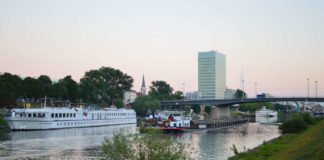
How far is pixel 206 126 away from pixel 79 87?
47939 mm

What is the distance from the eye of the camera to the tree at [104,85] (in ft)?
473

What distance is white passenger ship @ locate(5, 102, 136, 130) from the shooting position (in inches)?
3403

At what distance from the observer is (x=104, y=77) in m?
163

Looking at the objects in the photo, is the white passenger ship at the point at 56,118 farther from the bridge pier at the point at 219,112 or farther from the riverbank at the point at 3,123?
the bridge pier at the point at 219,112

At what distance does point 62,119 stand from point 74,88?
42.1 m

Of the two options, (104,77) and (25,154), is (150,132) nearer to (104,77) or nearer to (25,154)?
(25,154)

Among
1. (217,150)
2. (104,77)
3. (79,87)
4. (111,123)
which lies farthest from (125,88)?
(217,150)

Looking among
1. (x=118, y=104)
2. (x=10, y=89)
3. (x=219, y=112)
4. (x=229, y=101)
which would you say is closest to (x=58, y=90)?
(x=10, y=89)

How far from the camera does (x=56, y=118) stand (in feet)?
303

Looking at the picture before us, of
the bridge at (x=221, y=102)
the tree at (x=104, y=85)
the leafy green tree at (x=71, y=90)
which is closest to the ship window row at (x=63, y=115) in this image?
the leafy green tree at (x=71, y=90)

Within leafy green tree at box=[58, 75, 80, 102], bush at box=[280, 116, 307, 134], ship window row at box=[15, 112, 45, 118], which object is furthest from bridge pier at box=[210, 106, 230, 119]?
ship window row at box=[15, 112, 45, 118]

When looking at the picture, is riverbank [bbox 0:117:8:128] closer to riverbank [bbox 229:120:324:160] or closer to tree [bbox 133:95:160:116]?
riverbank [bbox 229:120:324:160]

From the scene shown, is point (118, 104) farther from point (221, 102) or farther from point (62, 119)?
point (62, 119)

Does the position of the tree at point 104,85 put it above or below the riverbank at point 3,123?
above
